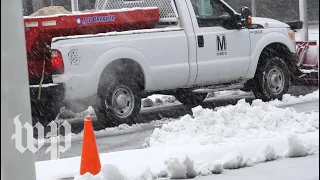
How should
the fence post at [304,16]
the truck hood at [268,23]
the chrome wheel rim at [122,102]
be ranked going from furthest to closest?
the fence post at [304,16], the truck hood at [268,23], the chrome wheel rim at [122,102]

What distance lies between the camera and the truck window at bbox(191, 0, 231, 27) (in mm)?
12469

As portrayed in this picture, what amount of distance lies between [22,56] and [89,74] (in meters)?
5.74

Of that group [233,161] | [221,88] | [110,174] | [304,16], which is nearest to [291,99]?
[221,88]

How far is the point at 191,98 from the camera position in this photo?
14.2 metres

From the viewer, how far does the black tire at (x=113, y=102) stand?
11.4 metres

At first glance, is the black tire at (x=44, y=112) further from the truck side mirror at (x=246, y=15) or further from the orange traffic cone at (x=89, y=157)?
the orange traffic cone at (x=89, y=157)

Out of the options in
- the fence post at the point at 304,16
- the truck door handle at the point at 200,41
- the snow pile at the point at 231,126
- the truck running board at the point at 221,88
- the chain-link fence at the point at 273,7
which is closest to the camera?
the snow pile at the point at 231,126

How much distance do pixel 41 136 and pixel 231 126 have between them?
11.1 feet

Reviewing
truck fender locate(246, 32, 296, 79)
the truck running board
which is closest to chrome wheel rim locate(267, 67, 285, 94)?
truck fender locate(246, 32, 296, 79)

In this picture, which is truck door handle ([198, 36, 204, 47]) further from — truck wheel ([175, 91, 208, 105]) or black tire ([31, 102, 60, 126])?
black tire ([31, 102, 60, 126])

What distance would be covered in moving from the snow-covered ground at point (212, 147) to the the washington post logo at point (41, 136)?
92 cm

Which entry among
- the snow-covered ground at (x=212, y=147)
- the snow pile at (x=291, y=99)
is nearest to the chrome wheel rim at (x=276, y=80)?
the snow pile at (x=291, y=99)

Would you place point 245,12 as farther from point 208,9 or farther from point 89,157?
point 89,157

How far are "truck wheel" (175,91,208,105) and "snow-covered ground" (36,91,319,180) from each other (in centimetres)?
381
